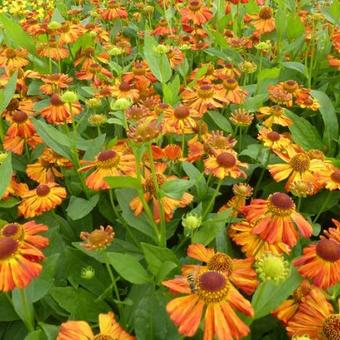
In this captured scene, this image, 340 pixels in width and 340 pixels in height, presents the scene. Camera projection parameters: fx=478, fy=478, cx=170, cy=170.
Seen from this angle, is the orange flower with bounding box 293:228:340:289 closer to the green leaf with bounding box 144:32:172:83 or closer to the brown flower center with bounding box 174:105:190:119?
the brown flower center with bounding box 174:105:190:119

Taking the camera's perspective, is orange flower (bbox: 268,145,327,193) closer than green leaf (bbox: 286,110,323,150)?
Yes

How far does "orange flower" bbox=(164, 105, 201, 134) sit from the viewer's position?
1538 millimetres

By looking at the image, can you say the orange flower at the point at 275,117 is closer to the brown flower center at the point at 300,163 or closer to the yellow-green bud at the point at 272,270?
the brown flower center at the point at 300,163

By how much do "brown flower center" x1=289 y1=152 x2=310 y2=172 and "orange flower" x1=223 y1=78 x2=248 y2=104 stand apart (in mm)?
382

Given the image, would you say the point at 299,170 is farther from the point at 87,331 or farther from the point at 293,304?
the point at 87,331

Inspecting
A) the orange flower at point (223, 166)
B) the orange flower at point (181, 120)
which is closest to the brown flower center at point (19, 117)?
the orange flower at point (181, 120)

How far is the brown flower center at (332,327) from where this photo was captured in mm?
934

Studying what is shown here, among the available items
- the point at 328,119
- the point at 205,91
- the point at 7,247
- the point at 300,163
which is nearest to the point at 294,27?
the point at 328,119

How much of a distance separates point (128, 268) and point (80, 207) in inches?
13.3

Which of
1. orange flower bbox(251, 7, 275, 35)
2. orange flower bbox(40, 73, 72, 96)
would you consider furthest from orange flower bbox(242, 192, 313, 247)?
orange flower bbox(251, 7, 275, 35)

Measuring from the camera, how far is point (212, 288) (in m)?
0.91

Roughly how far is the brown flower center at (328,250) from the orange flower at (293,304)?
0.27ft

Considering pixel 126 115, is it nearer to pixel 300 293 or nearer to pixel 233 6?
pixel 300 293

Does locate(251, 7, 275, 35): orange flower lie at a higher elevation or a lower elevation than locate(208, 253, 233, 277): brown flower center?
higher
